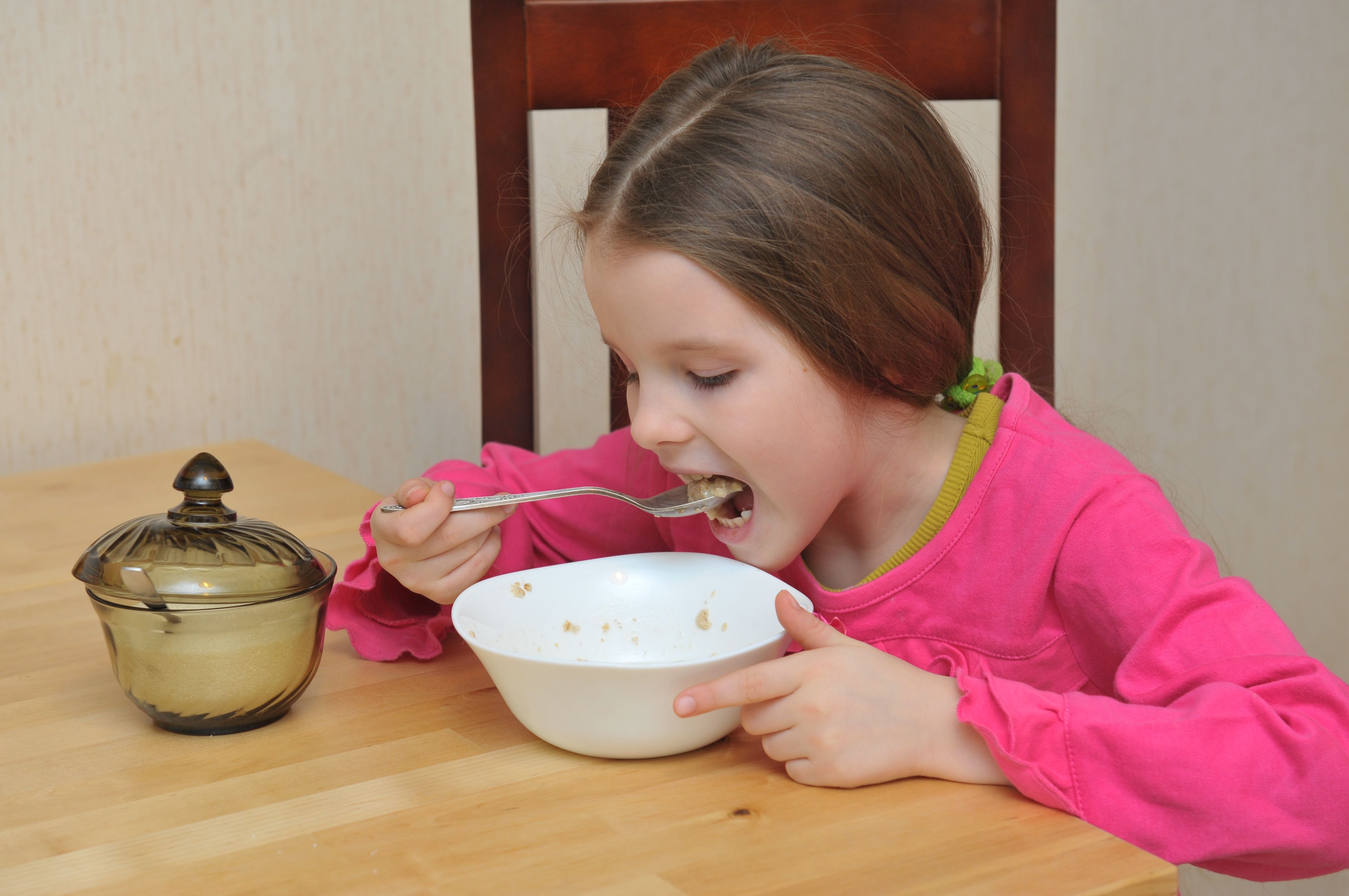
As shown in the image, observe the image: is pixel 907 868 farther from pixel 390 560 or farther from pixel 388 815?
pixel 390 560

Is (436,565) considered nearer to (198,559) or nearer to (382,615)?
(382,615)

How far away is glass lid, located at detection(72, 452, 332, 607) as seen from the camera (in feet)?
2.11

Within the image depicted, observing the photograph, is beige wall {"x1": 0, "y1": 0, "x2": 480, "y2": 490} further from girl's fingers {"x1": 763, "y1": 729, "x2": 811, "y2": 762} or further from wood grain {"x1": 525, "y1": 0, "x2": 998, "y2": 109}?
girl's fingers {"x1": 763, "y1": 729, "x2": 811, "y2": 762}

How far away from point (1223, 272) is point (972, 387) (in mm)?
988

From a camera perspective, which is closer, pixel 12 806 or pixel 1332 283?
pixel 12 806

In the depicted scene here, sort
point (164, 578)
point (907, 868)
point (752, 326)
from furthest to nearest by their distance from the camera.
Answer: point (752, 326) < point (164, 578) < point (907, 868)

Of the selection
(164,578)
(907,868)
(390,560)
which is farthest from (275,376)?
(907,868)

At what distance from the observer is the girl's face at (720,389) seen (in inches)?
29.6

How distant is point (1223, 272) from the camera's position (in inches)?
67.0

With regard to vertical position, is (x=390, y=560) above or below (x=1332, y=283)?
below

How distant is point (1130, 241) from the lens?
1.77 m

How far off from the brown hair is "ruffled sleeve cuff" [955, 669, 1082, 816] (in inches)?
10.0

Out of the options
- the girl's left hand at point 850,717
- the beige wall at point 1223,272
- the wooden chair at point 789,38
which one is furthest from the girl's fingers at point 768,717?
the beige wall at point 1223,272

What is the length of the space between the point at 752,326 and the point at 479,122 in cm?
59
